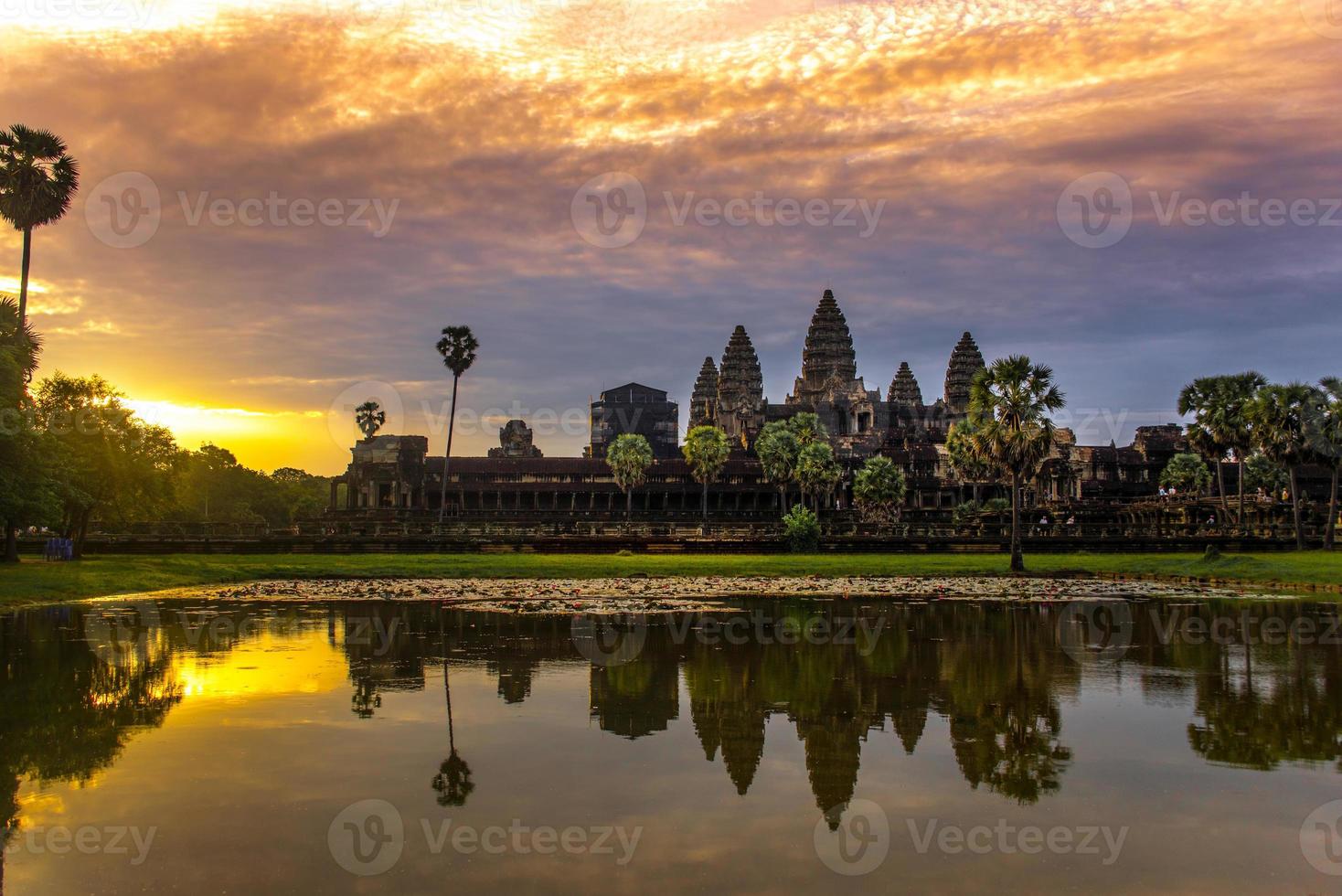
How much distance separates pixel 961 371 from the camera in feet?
525

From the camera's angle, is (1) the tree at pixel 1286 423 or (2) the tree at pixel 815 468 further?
(2) the tree at pixel 815 468

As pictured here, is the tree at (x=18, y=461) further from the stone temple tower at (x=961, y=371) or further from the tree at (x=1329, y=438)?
the stone temple tower at (x=961, y=371)

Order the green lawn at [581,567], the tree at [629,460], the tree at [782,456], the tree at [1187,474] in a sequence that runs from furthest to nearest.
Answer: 1. the tree at [1187,474]
2. the tree at [629,460]
3. the tree at [782,456]
4. the green lawn at [581,567]

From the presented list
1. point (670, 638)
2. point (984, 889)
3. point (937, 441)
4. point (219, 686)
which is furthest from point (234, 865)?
point (937, 441)

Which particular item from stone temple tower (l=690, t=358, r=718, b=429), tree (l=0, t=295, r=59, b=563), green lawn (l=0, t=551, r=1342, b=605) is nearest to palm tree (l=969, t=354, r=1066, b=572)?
green lawn (l=0, t=551, r=1342, b=605)

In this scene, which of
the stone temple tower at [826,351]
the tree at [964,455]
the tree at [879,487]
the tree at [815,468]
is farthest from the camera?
the stone temple tower at [826,351]

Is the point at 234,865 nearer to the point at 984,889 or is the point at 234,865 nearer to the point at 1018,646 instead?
the point at 984,889

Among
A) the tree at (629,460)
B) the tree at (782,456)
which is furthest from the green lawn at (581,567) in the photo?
the tree at (629,460)

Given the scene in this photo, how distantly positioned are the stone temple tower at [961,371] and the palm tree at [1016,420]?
108m

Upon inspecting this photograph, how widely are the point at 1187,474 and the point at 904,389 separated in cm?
5942

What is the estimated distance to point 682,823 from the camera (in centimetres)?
1105

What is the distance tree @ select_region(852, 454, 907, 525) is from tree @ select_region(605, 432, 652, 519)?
1917 centimetres

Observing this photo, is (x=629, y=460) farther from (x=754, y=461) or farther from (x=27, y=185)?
(x=27, y=185)

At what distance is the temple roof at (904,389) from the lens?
16538 centimetres
